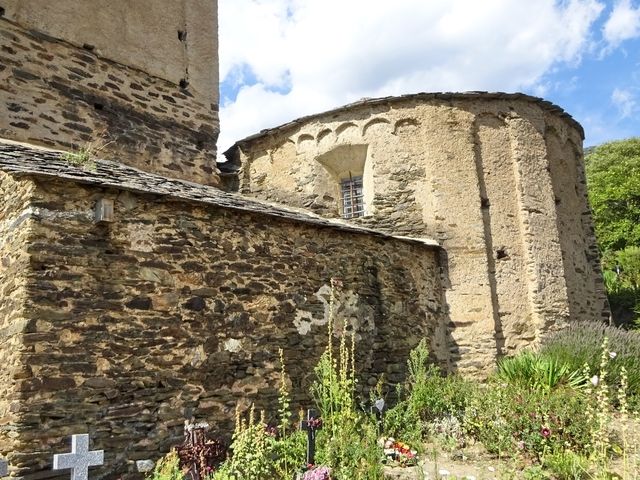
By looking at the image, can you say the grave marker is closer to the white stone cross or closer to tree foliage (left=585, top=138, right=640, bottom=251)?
the white stone cross

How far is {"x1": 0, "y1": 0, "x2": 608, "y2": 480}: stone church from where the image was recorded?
5.91 metres

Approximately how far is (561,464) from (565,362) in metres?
3.19

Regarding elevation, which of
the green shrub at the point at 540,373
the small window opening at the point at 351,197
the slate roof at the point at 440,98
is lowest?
the green shrub at the point at 540,373

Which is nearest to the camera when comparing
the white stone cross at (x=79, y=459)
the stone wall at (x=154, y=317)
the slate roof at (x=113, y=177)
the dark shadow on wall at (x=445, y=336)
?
the white stone cross at (x=79, y=459)

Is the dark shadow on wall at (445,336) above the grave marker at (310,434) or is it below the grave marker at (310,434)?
above

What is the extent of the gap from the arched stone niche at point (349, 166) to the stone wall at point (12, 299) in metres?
7.45

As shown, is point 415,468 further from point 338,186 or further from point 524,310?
point 338,186

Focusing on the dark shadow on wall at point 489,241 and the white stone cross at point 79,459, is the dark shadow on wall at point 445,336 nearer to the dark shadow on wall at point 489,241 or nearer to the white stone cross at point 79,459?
the dark shadow on wall at point 489,241

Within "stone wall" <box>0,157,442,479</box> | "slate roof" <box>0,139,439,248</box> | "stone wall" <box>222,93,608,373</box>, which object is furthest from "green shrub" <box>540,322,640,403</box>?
"slate roof" <box>0,139,439,248</box>

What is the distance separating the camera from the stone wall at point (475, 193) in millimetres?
11141

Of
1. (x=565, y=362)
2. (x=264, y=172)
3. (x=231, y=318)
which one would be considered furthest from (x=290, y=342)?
(x=264, y=172)

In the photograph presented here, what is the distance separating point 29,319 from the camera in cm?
559

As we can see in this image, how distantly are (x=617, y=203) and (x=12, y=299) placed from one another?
24849mm

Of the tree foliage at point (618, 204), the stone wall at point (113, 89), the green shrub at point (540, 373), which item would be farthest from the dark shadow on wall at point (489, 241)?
the tree foliage at point (618, 204)
